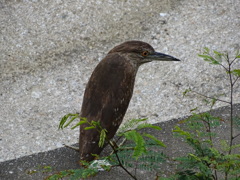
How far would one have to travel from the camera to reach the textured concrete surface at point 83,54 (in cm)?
623

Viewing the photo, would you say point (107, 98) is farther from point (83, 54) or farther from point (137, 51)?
point (83, 54)

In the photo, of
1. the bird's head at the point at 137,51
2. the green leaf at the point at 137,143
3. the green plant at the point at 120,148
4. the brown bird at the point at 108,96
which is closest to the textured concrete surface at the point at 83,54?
the bird's head at the point at 137,51

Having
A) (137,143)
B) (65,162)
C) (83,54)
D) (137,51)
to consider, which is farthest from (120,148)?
(83,54)

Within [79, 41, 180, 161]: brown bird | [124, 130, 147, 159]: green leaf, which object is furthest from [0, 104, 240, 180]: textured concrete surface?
[124, 130, 147, 159]: green leaf

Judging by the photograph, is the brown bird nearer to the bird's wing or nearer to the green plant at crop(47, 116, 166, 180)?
the bird's wing

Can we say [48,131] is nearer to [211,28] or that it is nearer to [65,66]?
[65,66]

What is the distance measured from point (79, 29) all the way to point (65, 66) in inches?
31.7

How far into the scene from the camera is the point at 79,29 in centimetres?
752

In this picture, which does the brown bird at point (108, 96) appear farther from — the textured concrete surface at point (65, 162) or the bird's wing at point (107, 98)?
the textured concrete surface at point (65, 162)

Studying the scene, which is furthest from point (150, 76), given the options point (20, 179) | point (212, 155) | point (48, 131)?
point (212, 155)

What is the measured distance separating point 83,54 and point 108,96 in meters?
2.12

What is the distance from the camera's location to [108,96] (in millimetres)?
5098

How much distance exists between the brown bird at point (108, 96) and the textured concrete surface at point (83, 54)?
88cm

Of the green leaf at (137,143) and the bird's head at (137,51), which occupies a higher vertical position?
the bird's head at (137,51)
